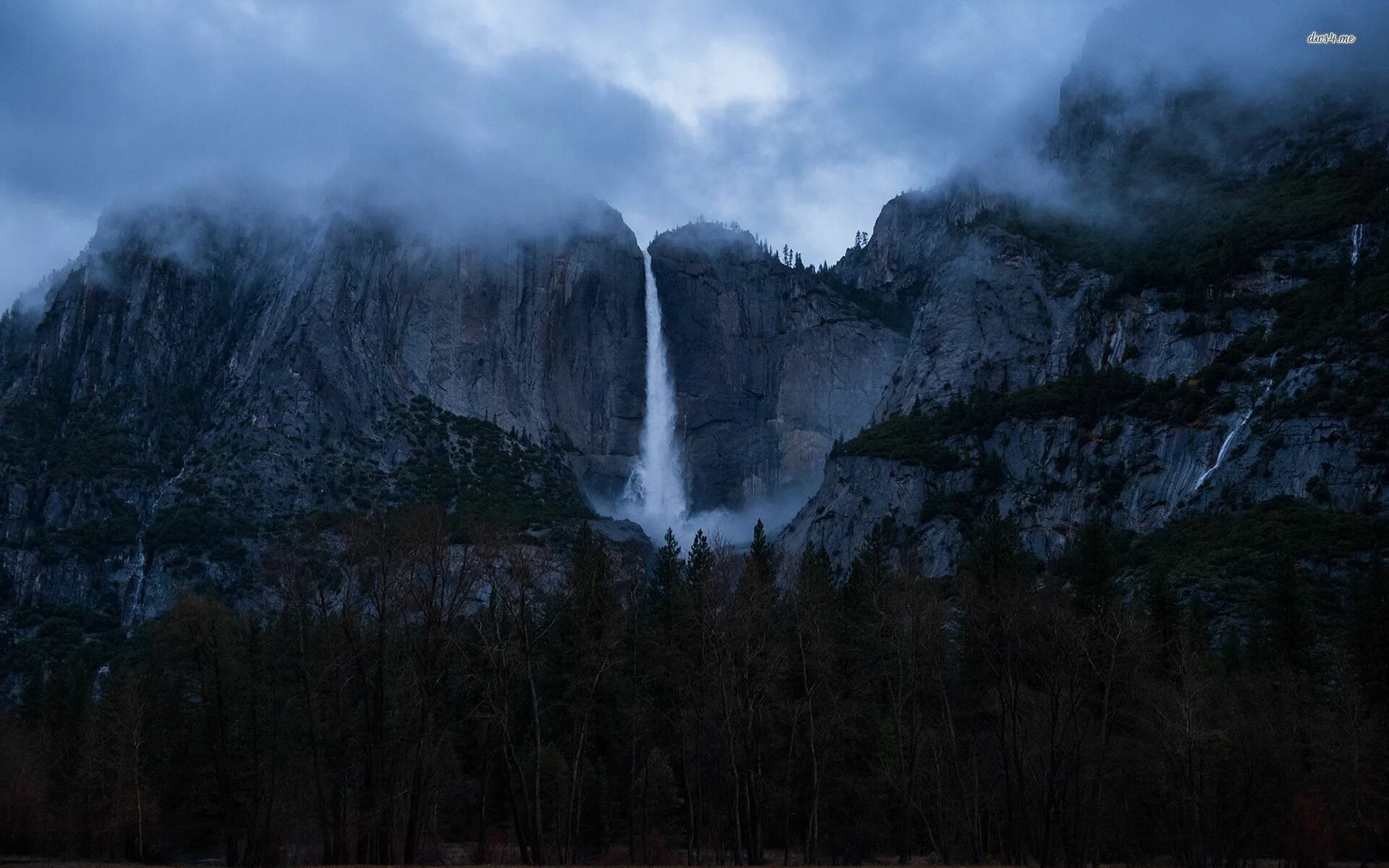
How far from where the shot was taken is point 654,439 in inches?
6816

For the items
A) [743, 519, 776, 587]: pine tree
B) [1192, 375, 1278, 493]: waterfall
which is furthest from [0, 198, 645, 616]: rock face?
[1192, 375, 1278, 493]: waterfall

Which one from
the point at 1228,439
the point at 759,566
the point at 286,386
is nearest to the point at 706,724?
the point at 759,566

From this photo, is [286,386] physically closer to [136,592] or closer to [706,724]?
[136,592]

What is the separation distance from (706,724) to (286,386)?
94792mm

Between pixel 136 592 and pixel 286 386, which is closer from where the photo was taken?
pixel 136 592

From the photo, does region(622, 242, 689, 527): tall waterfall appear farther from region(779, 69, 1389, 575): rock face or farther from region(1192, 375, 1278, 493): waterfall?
region(1192, 375, 1278, 493): waterfall

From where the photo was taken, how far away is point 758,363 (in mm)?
175875

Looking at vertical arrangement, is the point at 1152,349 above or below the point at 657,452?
below

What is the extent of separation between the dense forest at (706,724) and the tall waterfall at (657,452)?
106418 mm

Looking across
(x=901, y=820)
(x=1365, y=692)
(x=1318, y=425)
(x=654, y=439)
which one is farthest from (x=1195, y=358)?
(x=654, y=439)

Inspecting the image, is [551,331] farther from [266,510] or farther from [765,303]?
[266,510]

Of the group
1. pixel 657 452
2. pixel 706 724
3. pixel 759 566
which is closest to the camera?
pixel 706 724

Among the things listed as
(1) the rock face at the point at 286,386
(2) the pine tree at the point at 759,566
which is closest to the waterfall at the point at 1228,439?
(2) the pine tree at the point at 759,566

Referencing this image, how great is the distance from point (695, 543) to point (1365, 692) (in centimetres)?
3359
